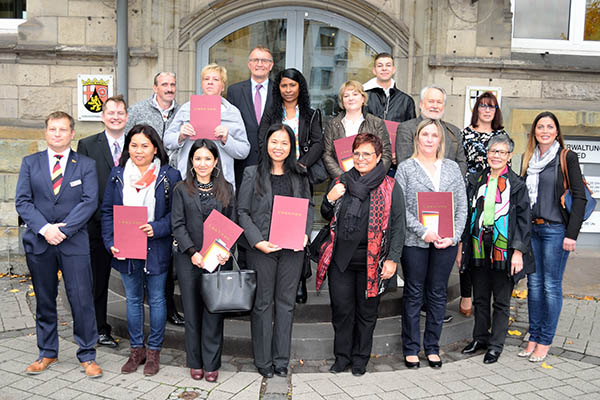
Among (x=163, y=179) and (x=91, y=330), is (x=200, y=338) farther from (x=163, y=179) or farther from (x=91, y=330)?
(x=163, y=179)

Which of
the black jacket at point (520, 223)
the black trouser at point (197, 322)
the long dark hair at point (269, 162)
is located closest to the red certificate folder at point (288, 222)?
the long dark hair at point (269, 162)

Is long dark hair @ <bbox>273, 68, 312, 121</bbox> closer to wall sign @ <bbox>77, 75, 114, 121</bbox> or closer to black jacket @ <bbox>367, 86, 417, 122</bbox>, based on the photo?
black jacket @ <bbox>367, 86, 417, 122</bbox>

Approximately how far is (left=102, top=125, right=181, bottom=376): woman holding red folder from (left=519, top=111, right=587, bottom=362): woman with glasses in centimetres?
293

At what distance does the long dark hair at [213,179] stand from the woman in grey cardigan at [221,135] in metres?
0.52

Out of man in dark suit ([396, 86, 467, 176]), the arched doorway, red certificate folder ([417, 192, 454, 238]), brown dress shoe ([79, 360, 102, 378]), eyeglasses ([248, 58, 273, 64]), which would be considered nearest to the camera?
brown dress shoe ([79, 360, 102, 378])

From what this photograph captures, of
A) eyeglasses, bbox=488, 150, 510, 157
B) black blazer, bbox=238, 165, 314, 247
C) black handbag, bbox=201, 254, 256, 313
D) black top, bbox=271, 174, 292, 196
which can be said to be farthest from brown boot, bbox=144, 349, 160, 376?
eyeglasses, bbox=488, 150, 510, 157

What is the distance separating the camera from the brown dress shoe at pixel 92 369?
4.32 meters

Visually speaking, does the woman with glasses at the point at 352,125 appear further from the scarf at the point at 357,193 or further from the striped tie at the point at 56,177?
the striped tie at the point at 56,177

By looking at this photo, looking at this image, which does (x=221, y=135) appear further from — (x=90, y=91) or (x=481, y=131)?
(x=90, y=91)

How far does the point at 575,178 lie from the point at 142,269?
138 inches

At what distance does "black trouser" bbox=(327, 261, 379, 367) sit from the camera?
4387mm

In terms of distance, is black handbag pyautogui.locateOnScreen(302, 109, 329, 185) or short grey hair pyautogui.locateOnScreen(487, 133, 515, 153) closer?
short grey hair pyautogui.locateOnScreen(487, 133, 515, 153)

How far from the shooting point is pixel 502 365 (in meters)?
4.81

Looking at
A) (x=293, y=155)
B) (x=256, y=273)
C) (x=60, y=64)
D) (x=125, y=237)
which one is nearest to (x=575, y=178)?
(x=293, y=155)
